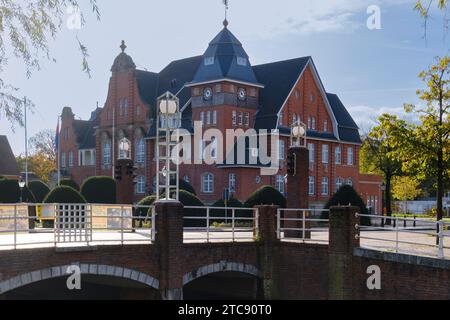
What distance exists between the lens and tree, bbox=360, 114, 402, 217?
28391 mm

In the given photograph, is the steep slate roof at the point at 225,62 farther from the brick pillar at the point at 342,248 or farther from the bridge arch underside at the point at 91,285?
the brick pillar at the point at 342,248

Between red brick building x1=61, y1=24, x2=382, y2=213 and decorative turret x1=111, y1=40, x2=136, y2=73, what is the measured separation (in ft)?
0.30

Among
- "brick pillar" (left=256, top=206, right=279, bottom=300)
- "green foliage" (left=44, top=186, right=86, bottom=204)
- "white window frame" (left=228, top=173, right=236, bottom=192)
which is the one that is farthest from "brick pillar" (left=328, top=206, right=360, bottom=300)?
"white window frame" (left=228, top=173, right=236, bottom=192)

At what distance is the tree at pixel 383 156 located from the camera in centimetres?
2839

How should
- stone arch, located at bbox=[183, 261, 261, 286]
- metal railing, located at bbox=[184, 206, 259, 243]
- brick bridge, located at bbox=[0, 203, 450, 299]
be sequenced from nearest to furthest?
brick bridge, located at bbox=[0, 203, 450, 299] → stone arch, located at bbox=[183, 261, 261, 286] → metal railing, located at bbox=[184, 206, 259, 243]

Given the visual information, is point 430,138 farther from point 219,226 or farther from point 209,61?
point 209,61

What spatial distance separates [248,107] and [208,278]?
30096 millimetres

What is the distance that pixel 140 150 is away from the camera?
60438 millimetres

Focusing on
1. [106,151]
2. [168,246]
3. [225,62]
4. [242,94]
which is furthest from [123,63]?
[168,246]

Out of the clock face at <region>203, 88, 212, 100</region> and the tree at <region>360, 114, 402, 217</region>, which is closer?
the tree at <region>360, 114, 402, 217</region>

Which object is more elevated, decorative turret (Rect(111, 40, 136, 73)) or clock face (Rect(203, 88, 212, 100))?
decorative turret (Rect(111, 40, 136, 73))

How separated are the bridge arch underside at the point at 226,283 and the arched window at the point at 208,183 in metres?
28.0

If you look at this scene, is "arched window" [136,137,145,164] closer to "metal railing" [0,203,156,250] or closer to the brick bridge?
"metal railing" [0,203,156,250]
